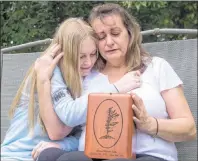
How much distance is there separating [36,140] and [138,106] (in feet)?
2.22

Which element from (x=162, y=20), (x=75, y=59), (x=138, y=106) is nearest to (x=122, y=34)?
(x=75, y=59)

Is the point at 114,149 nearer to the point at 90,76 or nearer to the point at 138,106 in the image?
the point at 138,106

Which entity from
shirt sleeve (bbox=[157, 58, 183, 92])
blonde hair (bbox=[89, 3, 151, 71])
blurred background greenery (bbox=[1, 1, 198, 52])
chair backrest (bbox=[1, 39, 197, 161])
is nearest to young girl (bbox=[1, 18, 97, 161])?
blonde hair (bbox=[89, 3, 151, 71])

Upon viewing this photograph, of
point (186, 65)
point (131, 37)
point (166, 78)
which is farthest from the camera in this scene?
point (186, 65)

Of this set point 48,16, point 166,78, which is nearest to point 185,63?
point 166,78

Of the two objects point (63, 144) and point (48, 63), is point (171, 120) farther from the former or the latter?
point (48, 63)

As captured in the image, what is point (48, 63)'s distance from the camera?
272cm

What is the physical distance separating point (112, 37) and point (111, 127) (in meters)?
0.58

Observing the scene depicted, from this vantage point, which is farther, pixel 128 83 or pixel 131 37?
pixel 131 37

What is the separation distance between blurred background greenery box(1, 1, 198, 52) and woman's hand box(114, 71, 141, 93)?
2208 mm

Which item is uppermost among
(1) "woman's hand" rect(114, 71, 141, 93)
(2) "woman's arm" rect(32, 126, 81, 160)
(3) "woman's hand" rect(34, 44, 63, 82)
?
(3) "woman's hand" rect(34, 44, 63, 82)

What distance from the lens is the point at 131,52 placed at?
9.13 ft

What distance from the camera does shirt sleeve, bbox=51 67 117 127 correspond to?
2527 mm

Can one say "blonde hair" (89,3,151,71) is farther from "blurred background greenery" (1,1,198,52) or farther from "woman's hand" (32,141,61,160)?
"blurred background greenery" (1,1,198,52)
